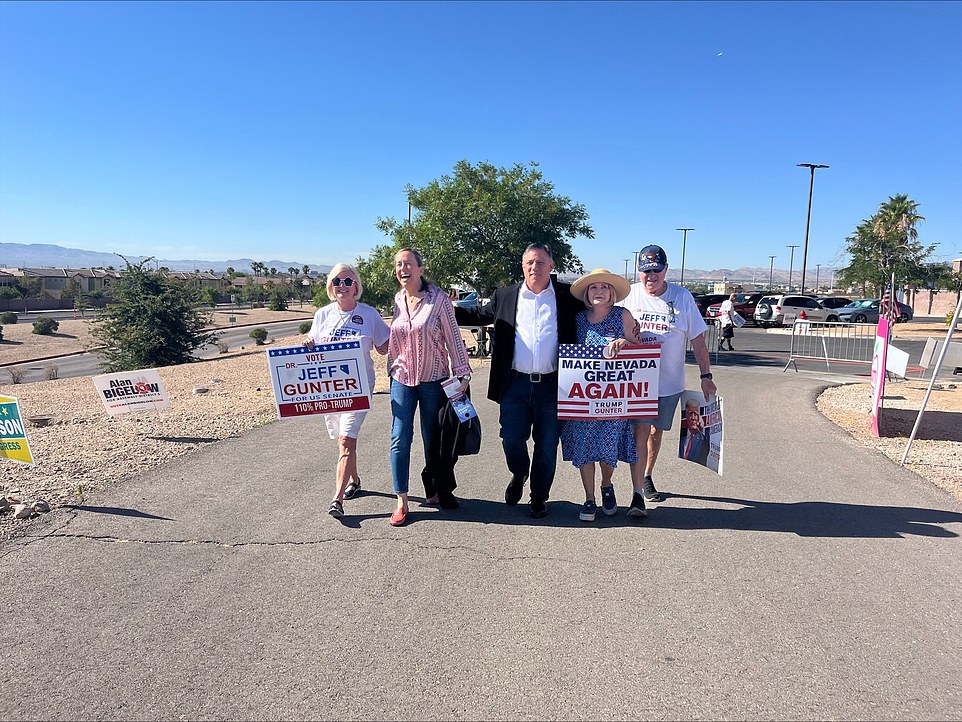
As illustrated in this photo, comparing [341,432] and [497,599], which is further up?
[341,432]

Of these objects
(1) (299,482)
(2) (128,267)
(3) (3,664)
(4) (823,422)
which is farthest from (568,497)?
(2) (128,267)

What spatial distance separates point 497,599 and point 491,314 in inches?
83.9

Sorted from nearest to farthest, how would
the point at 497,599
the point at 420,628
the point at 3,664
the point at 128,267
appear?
the point at 3,664 < the point at 420,628 < the point at 497,599 < the point at 128,267

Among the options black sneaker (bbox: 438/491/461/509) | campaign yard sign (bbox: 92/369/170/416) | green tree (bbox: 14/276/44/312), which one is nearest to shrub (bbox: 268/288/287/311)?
green tree (bbox: 14/276/44/312)

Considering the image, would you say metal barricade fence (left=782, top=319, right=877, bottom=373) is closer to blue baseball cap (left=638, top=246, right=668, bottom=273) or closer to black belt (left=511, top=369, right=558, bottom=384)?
blue baseball cap (left=638, top=246, right=668, bottom=273)

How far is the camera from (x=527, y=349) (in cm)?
462

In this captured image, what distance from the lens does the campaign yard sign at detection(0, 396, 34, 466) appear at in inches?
217

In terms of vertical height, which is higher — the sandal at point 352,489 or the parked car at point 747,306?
the parked car at point 747,306

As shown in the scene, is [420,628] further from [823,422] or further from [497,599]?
[823,422]

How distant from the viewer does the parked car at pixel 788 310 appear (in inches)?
1261

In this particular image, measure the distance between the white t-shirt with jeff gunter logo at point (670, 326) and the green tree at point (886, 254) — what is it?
3310 cm

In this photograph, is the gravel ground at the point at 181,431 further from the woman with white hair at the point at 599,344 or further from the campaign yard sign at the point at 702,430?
the woman with white hair at the point at 599,344

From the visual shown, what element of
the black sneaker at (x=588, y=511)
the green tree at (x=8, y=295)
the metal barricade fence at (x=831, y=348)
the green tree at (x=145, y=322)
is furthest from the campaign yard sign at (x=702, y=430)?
the green tree at (x=8, y=295)

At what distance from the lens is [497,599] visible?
3.64 m
